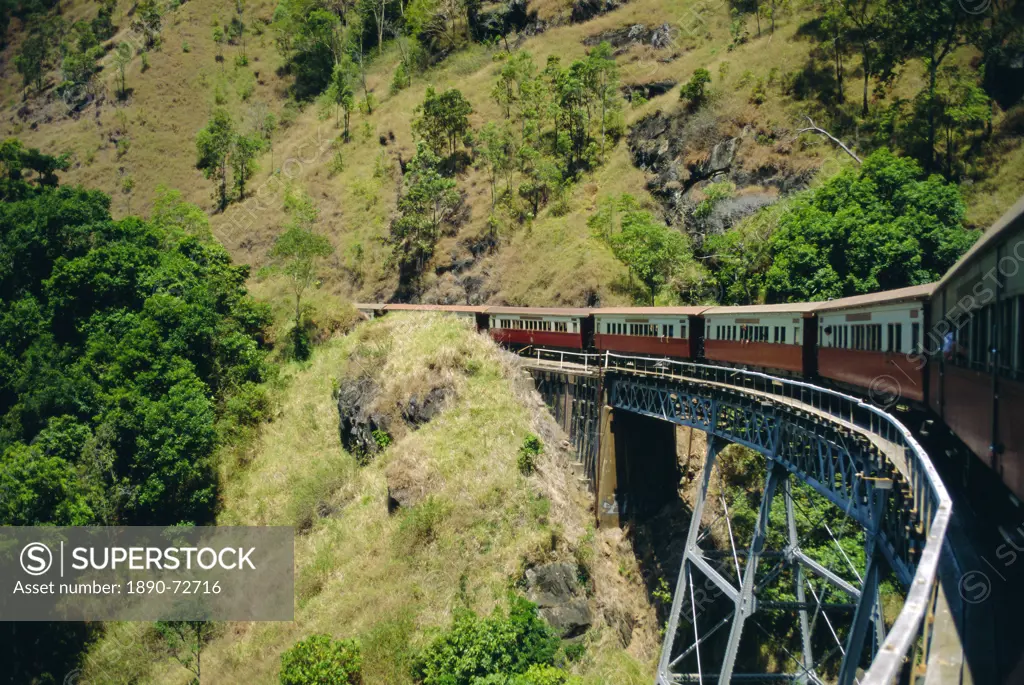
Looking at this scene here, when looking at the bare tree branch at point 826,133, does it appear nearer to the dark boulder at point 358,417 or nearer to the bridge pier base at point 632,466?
the bridge pier base at point 632,466

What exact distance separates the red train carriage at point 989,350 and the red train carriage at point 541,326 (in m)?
19.2

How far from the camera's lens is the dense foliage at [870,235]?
106 feet

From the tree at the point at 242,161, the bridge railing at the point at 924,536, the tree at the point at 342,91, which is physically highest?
the tree at the point at 342,91

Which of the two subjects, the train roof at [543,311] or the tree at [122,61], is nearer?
the train roof at [543,311]

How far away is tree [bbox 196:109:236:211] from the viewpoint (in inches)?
2835

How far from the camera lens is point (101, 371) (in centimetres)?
3347

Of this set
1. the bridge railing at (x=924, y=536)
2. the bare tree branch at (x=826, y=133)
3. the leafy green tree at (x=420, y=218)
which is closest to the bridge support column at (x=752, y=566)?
the bridge railing at (x=924, y=536)

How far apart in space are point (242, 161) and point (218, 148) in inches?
118

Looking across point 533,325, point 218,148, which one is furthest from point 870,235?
point 218,148

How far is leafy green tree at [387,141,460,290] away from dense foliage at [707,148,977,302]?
26.2 m

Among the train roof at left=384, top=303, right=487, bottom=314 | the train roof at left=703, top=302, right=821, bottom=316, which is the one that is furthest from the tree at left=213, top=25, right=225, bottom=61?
the train roof at left=703, top=302, right=821, bottom=316

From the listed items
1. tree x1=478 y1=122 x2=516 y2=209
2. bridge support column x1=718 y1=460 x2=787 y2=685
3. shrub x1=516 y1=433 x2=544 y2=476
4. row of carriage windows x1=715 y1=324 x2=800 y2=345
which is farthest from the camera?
tree x1=478 y1=122 x2=516 y2=209

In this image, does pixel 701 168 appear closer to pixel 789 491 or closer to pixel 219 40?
pixel 789 491

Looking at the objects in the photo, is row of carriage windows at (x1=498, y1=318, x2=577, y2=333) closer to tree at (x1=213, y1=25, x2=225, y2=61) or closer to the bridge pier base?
the bridge pier base
